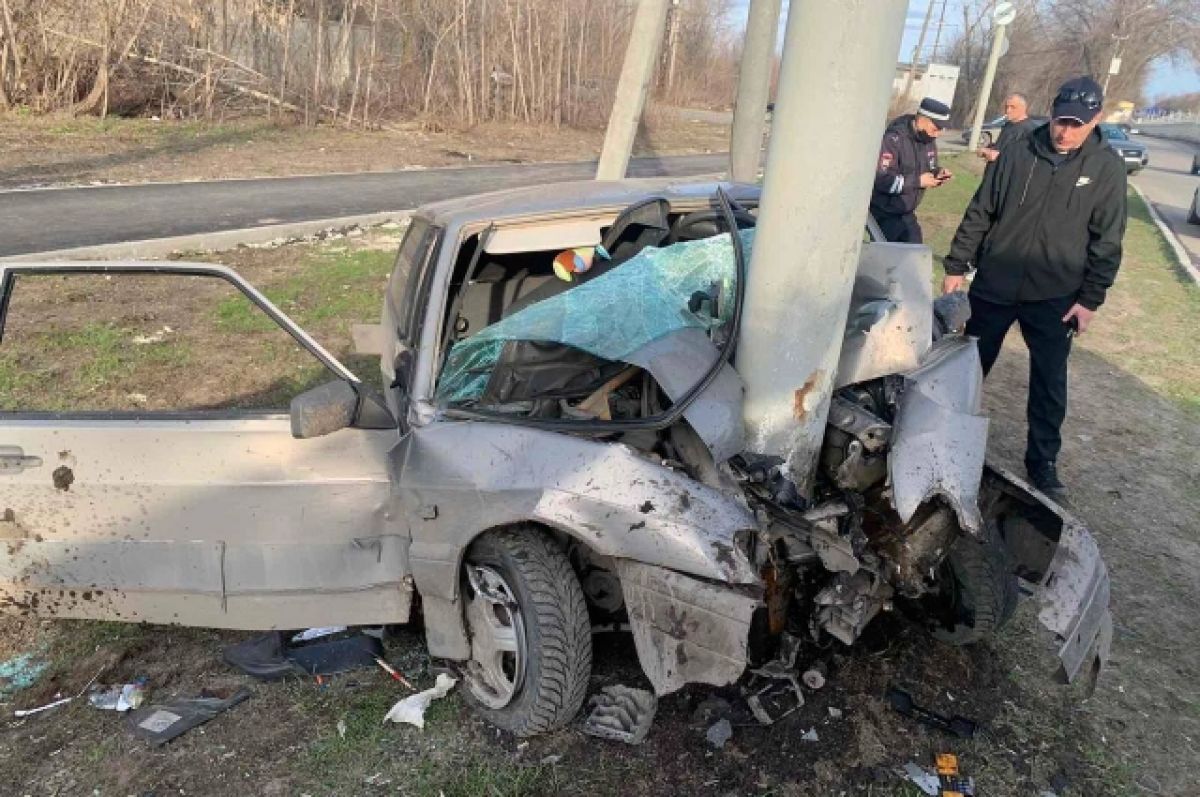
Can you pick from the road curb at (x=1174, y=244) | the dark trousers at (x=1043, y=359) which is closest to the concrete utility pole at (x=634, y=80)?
the dark trousers at (x=1043, y=359)

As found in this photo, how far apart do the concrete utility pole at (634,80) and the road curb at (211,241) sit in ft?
12.4

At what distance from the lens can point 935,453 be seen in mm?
2512

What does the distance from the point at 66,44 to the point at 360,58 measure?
5.95m

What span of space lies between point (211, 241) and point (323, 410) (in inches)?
294

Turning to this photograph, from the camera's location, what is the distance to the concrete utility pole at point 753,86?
7.79 metres

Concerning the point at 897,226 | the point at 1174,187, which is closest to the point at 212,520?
the point at 897,226

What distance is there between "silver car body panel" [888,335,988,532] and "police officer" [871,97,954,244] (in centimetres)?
416

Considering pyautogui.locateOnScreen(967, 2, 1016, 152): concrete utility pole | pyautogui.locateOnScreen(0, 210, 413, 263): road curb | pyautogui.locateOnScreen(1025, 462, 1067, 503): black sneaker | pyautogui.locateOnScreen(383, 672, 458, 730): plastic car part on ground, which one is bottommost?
pyautogui.locateOnScreen(383, 672, 458, 730): plastic car part on ground

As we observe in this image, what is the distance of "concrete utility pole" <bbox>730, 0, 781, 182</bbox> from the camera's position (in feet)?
25.6

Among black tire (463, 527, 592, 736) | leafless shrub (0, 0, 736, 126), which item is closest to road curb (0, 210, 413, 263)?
black tire (463, 527, 592, 736)

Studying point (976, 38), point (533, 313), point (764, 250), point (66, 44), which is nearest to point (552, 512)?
point (533, 313)

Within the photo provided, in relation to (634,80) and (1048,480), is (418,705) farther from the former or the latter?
(634,80)

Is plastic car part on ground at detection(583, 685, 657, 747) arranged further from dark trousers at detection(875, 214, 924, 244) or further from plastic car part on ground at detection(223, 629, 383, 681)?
dark trousers at detection(875, 214, 924, 244)

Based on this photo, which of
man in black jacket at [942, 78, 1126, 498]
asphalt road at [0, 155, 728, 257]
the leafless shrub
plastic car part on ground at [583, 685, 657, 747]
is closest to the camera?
plastic car part on ground at [583, 685, 657, 747]
